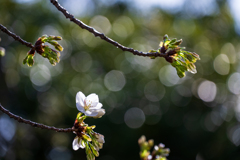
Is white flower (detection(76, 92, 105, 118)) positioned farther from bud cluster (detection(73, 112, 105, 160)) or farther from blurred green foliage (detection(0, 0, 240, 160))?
blurred green foliage (detection(0, 0, 240, 160))

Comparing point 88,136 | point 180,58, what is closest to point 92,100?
point 88,136

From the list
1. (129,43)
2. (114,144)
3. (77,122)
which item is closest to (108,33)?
(129,43)

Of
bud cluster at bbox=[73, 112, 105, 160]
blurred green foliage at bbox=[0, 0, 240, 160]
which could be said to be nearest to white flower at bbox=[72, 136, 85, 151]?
bud cluster at bbox=[73, 112, 105, 160]

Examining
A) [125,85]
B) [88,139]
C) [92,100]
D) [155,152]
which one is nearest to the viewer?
[88,139]

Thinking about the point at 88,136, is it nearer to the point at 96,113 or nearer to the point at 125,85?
the point at 96,113

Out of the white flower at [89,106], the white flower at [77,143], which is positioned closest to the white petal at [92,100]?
the white flower at [89,106]

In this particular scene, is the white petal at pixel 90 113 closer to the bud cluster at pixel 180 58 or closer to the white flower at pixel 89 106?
the white flower at pixel 89 106
